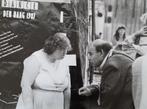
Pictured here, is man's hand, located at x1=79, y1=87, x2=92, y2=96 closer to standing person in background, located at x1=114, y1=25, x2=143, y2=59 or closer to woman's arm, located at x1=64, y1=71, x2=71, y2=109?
woman's arm, located at x1=64, y1=71, x2=71, y2=109

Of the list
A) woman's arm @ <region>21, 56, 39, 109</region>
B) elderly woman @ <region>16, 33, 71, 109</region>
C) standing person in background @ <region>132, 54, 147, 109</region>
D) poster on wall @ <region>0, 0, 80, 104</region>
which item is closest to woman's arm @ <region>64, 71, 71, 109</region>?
elderly woman @ <region>16, 33, 71, 109</region>

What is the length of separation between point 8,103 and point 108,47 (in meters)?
0.94

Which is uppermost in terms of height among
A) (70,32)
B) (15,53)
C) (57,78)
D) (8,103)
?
(70,32)

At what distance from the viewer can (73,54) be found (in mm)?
2650

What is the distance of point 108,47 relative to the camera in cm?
272

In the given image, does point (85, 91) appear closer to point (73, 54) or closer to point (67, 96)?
point (67, 96)

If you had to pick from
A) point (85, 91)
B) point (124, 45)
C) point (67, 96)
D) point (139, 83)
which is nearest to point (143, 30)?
point (124, 45)

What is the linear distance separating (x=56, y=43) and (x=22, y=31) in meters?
0.29

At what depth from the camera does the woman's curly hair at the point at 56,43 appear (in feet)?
8.55

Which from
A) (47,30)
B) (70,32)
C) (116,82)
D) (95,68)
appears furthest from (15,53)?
(116,82)

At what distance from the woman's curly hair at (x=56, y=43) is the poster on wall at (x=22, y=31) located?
0.03 m

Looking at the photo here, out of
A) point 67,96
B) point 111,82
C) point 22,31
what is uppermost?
point 22,31

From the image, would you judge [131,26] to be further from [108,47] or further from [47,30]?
[47,30]

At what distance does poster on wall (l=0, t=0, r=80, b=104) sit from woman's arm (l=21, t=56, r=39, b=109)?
0.13 feet
